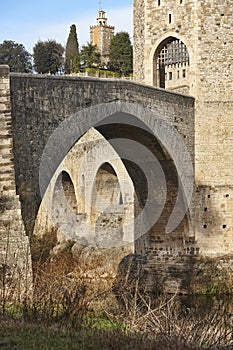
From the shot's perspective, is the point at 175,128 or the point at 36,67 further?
the point at 36,67

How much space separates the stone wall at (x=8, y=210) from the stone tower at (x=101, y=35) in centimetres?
3624

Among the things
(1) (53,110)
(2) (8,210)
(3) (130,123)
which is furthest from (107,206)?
(2) (8,210)

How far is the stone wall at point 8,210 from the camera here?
1052 centimetres

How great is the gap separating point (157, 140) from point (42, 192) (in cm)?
511

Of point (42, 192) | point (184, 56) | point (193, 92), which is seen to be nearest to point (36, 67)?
point (184, 56)

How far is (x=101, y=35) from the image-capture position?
49.0m

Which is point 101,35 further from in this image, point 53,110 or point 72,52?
point 53,110

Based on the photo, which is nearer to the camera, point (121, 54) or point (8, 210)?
point (8, 210)

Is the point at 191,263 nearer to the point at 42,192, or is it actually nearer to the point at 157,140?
the point at 157,140

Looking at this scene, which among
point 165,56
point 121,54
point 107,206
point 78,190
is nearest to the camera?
point 165,56

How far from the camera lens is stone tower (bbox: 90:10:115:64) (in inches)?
1879

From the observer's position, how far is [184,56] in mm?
21297

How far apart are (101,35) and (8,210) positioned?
39409 mm

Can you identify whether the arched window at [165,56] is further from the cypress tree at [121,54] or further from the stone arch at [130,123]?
the cypress tree at [121,54]
